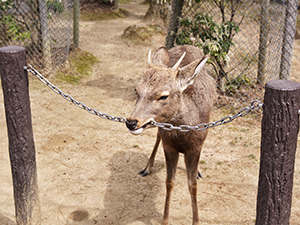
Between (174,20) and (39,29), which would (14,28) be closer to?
(39,29)

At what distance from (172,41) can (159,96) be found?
4.50m

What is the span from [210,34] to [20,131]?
4589 mm

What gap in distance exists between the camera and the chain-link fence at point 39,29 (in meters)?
7.83

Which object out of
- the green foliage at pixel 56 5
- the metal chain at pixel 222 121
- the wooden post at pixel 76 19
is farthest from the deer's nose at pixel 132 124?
the wooden post at pixel 76 19

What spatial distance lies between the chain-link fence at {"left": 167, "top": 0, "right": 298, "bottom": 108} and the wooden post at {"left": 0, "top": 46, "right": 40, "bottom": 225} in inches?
143

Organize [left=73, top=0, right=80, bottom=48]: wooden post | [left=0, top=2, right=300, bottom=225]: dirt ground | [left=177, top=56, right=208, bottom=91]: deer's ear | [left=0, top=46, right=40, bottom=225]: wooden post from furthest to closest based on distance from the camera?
[left=73, top=0, right=80, bottom=48]: wooden post < [left=0, top=2, right=300, bottom=225]: dirt ground < [left=0, top=46, right=40, bottom=225]: wooden post < [left=177, top=56, right=208, bottom=91]: deer's ear

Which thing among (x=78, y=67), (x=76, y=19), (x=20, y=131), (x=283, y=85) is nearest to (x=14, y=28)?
(x=78, y=67)

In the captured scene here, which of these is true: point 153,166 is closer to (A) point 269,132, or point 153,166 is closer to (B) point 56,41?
(A) point 269,132

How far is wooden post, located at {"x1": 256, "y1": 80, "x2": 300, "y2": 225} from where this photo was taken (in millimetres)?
2289

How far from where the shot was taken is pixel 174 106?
3.20 metres

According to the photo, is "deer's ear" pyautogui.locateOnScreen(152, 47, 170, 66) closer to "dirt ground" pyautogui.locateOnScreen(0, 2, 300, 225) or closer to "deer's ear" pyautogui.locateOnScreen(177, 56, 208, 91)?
"deer's ear" pyautogui.locateOnScreen(177, 56, 208, 91)

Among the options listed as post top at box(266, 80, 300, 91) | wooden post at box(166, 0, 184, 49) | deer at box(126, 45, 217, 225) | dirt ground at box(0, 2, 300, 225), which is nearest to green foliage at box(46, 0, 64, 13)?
dirt ground at box(0, 2, 300, 225)

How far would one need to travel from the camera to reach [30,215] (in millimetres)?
3686

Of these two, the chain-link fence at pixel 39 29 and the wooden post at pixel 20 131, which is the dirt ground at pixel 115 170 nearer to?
the wooden post at pixel 20 131
